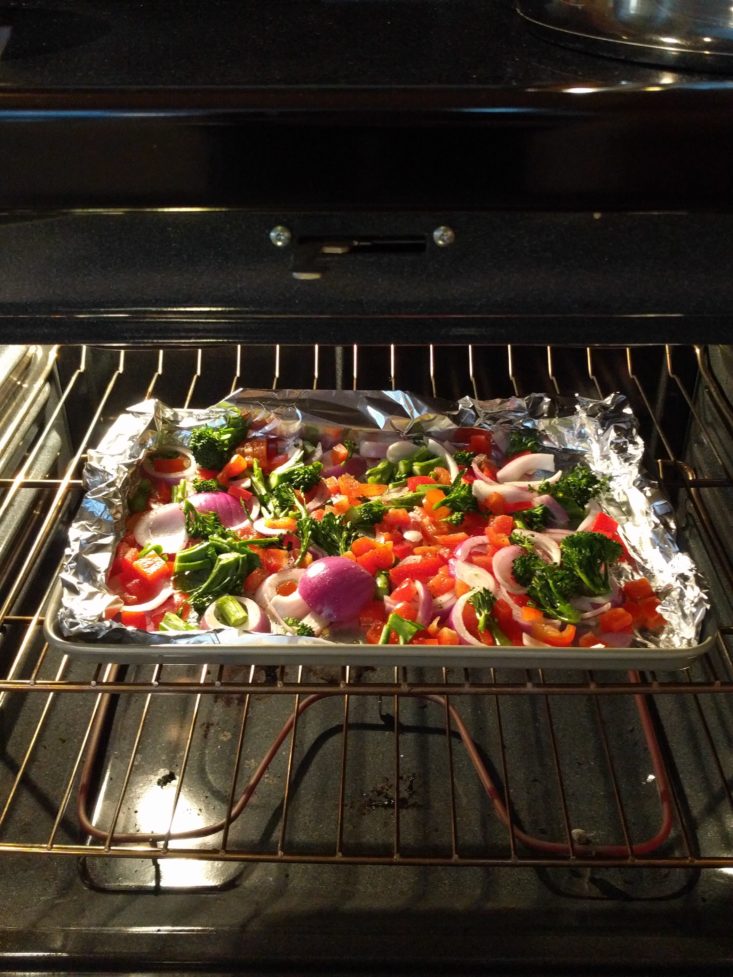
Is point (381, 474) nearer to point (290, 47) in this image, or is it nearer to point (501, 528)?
point (501, 528)

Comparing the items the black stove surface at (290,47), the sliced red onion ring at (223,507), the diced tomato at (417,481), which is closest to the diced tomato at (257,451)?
the sliced red onion ring at (223,507)

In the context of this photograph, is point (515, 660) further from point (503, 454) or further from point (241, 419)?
point (241, 419)

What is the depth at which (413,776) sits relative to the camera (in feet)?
4.08

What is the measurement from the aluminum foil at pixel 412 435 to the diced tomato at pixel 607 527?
0.01 meters

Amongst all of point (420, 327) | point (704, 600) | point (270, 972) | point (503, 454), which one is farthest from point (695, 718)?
point (420, 327)

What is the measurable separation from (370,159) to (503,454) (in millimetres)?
873

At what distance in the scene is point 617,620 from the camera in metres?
1.22

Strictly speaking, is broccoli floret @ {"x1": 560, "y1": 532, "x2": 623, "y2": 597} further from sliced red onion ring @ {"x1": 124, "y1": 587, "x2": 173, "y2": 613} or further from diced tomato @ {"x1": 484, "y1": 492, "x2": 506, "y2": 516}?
sliced red onion ring @ {"x1": 124, "y1": 587, "x2": 173, "y2": 613}

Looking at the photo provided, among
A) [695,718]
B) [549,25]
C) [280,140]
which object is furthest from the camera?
[695,718]

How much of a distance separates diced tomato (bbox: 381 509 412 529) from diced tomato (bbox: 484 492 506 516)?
0.13 metres

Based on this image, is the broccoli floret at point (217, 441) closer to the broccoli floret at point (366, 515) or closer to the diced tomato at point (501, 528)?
the broccoli floret at point (366, 515)

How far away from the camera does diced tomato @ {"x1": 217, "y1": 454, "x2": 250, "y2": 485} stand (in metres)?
1.48

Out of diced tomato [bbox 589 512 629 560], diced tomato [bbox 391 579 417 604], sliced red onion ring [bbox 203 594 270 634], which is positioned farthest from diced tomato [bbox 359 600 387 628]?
diced tomato [bbox 589 512 629 560]

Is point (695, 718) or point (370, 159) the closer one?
point (370, 159)
